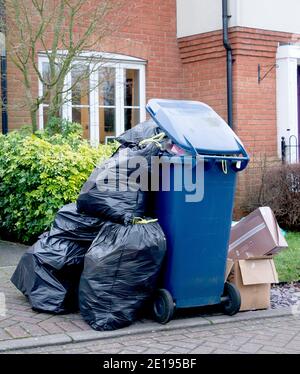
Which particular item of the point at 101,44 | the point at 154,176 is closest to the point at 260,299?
the point at 154,176

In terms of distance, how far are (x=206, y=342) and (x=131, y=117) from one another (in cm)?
689

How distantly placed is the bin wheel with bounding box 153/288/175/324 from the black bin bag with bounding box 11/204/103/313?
0.74m

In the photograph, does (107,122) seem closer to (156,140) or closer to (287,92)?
(287,92)

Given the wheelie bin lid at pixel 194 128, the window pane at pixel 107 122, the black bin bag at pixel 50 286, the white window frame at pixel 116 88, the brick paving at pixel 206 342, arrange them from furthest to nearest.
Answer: the window pane at pixel 107 122 → the white window frame at pixel 116 88 → the black bin bag at pixel 50 286 → the wheelie bin lid at pixel 194 128 → the brick paving at pixel 206 342

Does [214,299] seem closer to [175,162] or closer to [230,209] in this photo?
[230,209]

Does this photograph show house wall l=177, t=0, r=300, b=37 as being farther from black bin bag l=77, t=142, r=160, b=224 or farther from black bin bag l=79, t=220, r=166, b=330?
black bin bag l=79, t=220, r=166, b=330

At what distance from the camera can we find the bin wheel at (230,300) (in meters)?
5.76

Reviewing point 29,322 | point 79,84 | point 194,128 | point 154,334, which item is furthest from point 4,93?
point 154,334

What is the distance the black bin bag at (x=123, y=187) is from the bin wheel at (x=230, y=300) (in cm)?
107

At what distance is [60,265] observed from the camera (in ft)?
18.6

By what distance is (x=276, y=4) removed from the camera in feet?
36.8

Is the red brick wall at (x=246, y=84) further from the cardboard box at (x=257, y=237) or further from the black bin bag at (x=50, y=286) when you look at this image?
the black bin bag at (x=50, y=286)

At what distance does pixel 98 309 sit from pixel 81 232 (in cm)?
80

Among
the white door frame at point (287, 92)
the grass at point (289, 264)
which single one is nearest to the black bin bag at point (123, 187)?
the grass at point (289, 264)
